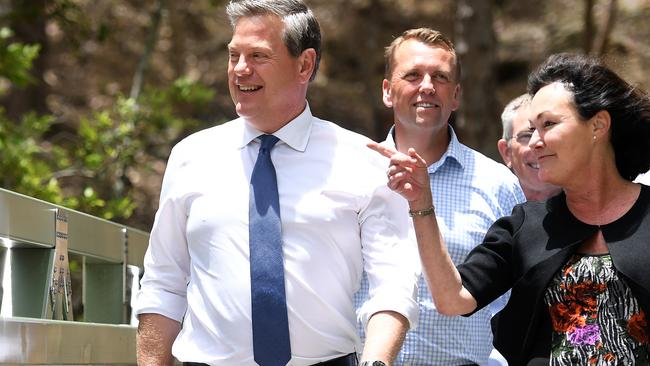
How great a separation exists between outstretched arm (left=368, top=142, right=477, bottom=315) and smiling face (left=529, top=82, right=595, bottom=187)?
0.40 metres

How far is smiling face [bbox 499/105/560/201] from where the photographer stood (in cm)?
560

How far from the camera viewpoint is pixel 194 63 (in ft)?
64.0

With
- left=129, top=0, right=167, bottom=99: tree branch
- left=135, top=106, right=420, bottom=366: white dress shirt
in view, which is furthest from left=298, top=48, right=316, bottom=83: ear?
left=129, top=0, right=167, bottom=99: tree branch

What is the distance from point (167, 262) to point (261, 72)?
0.73m

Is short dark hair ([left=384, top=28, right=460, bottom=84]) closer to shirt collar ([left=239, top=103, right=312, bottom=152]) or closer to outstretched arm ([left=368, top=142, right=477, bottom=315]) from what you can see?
shirt collar ([left=239, top=103, right=312, bottom=152])

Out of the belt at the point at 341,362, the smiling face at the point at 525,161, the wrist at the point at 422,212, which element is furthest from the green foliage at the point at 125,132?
the wrist at the point at 422,212

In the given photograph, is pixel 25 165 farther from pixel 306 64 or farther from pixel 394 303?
pixel 394 303

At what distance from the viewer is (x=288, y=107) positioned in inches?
167

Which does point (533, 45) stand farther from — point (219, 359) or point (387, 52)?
point (219, 359)

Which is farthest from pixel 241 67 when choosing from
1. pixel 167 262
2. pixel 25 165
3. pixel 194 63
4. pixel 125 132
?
pixel 194 63

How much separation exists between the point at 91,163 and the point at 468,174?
14.3 feet

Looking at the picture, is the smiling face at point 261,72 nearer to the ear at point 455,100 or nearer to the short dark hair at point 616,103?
the short dark hair at point 616,103

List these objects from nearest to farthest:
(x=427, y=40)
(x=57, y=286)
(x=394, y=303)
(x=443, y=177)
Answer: (x=394, y=303) → (x=57, y=286) → (x=443, y=177) → (x=427, y=40)

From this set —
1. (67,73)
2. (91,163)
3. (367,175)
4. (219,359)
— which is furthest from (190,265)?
(67,73)
